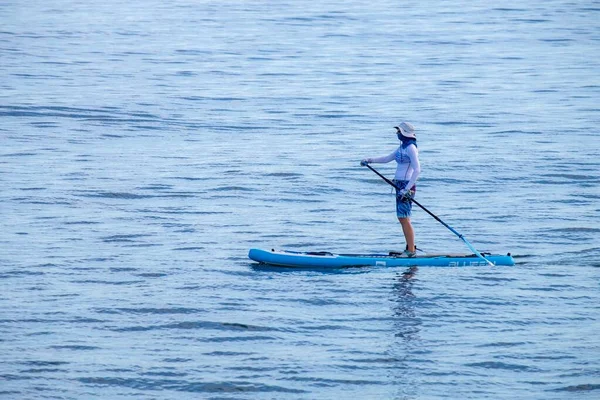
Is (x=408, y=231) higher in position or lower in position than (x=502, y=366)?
higher

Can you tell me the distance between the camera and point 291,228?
80.0 feet

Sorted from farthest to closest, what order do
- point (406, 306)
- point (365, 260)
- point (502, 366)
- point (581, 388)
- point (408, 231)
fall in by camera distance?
point (365, 260) → point (408, 231) → point (406, 306) → point (502, 366) → point (581, 388)

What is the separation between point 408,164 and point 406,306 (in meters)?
2.92

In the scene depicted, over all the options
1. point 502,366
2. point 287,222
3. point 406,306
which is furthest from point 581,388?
point 287,222

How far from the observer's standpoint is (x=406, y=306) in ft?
61.2

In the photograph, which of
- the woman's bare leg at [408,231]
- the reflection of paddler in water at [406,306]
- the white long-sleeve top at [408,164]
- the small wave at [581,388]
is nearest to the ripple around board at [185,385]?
the reflection of paddler in water at [406,306]

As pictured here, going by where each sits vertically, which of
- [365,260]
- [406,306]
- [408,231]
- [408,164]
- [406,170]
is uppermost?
[408,164]

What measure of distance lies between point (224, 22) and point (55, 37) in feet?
38.1

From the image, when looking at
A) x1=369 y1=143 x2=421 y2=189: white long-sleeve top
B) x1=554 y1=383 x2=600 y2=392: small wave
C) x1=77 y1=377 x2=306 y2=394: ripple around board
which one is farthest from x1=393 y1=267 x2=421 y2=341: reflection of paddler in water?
x1=77 y1=377 x2=306 y2=394: ripple around board

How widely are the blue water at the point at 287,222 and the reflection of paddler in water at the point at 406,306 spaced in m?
0.06

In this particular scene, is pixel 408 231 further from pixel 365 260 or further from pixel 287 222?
→ pixel 287 222

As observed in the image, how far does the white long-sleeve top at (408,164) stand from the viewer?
790 inches

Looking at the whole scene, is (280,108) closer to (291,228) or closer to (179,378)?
(291,228)

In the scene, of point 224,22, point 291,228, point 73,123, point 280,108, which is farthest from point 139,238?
point 224,22
